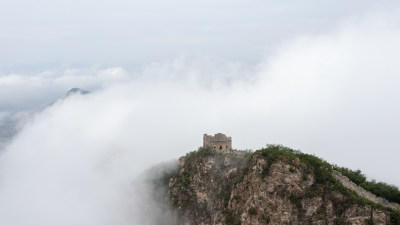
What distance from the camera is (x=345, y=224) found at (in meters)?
42.2

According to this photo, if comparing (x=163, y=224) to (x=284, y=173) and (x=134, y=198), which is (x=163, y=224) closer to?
(x=134, y=198)

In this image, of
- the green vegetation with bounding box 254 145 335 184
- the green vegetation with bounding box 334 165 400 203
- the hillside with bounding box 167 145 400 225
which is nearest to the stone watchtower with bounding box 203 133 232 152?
the hillside with bounding box 167 145 400 225

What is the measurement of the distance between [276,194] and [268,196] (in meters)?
1.35

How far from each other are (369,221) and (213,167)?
3097 cm

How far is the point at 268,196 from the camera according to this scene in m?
49.1

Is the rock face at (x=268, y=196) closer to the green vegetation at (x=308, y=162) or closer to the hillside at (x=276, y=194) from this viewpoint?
the hillside at (x=276, y=194)

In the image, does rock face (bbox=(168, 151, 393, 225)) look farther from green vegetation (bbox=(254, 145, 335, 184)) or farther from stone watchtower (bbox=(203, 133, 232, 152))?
stone watchtower (bbox=(203, 133, 232, 152))

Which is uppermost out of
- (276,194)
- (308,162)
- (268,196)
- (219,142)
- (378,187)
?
(219,142)

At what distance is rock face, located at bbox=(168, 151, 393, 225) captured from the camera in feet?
143

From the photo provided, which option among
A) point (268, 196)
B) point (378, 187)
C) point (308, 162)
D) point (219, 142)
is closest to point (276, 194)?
point (268, 196)

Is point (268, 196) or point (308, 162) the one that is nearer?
point (268, 196)

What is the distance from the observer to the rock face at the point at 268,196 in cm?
4347

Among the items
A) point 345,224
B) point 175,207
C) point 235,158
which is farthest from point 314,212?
point 175,207

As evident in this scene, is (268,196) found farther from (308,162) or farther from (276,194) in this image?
(308,162)
